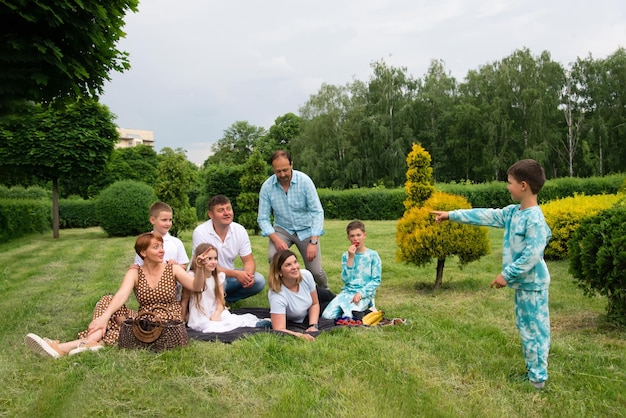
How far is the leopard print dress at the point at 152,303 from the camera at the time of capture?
15.2 feet

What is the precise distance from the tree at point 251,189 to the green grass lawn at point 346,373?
13.3 m

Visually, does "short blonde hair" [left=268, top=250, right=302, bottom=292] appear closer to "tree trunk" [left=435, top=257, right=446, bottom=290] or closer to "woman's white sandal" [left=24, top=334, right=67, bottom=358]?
"woman's white sandal" [left=24, top=334, right=67, bottom=358]

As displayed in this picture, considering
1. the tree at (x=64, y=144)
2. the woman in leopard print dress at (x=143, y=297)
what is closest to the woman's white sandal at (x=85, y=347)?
the woman in leopard print dress at (x=143, y=297)

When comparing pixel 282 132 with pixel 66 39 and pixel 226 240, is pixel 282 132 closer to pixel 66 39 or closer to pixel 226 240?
pixel 226 240


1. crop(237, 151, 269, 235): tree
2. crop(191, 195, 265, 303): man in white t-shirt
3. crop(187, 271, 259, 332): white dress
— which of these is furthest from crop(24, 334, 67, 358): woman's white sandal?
A: crop(237, 151, 269, 235): tree

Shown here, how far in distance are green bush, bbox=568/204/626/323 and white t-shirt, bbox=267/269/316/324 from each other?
2.83 meters

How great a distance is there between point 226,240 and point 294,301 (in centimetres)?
128

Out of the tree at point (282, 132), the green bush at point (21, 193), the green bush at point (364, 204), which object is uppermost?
the tree at point (282, 132)

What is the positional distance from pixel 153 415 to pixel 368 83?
36.0 metres

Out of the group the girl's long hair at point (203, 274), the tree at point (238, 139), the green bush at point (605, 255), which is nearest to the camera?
the green bush at point (605, 255)

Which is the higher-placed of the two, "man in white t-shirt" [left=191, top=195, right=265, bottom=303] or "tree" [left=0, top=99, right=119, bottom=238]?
"tree" [left=0, top=99, right=119, bottom=238]

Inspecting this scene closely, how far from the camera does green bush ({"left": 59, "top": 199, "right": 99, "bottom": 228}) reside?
2642 centimetres

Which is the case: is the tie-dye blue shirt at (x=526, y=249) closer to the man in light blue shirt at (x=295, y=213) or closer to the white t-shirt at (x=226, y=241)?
the man in light blue shirt at (x=295, y=213)

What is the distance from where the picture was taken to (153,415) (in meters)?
3.19
